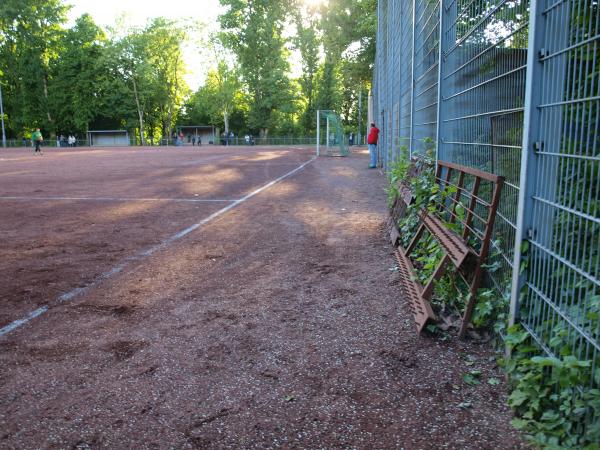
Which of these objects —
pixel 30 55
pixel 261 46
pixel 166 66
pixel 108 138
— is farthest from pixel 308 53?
pixel 30 55

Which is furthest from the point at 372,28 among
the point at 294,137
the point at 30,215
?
the point at 294,137

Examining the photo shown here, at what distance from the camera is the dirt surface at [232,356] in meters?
2.76

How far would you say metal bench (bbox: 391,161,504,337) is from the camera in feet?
12.2

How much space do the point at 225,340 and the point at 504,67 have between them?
111 inches

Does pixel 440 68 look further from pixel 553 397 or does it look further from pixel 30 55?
pixel 30 55

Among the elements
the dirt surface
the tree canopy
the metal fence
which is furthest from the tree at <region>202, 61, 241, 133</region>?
the metal fence

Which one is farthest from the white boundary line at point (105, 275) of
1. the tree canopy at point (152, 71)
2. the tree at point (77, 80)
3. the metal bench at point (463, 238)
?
the tree at point (77, 80)

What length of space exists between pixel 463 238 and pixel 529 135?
58.7 inches

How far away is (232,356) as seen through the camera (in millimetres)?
3641

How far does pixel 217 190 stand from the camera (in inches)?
546

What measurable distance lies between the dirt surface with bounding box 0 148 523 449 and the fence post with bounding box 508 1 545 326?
73 cm

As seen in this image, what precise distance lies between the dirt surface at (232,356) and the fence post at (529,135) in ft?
2.40

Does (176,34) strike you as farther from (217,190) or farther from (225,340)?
(225,340)

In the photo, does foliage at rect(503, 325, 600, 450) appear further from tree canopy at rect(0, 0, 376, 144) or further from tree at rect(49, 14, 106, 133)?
tree at rect(49, 14, 106, 133)
